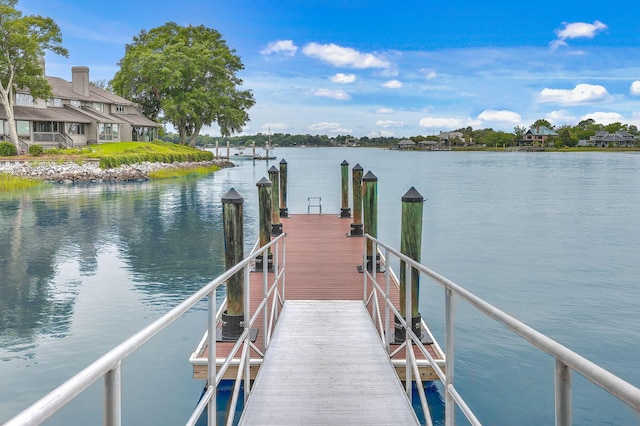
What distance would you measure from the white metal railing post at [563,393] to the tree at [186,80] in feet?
216

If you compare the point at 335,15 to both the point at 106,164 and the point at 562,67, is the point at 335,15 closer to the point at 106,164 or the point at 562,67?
the point at 106,164

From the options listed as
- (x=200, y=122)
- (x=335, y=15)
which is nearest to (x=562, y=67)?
(x=335, y=15)

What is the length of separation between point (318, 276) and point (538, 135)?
195061 millimetres

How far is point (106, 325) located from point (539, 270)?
44.1 feet

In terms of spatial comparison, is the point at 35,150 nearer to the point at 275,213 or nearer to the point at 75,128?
the point at 75,128

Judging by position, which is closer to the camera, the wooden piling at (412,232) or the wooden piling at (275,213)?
the wooden piling at (412,232)

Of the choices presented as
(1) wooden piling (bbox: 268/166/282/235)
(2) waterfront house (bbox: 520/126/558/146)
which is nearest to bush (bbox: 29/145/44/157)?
(1) wooden piling (bbox: 268/166/282/235)

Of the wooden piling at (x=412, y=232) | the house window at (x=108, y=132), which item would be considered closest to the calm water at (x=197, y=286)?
the wooden piling at (x=412, y=232)

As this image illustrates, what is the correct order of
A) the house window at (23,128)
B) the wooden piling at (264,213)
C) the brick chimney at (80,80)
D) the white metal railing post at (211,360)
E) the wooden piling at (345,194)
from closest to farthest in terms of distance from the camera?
1. the white metal railing post at (211,360)
2. the wooden piling at (264,213)
3. the wooden piling at (345,194)
4. the house window at (23,128)
5. the brick chimney at (80,80)

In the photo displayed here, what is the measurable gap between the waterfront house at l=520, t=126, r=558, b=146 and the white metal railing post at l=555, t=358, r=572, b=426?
202m

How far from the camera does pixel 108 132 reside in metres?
61.1

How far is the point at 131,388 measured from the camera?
9484 millimetres

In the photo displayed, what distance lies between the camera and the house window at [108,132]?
197ft

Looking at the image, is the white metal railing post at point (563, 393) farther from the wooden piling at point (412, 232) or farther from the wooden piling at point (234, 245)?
the wooden piling at point (234, 245)
